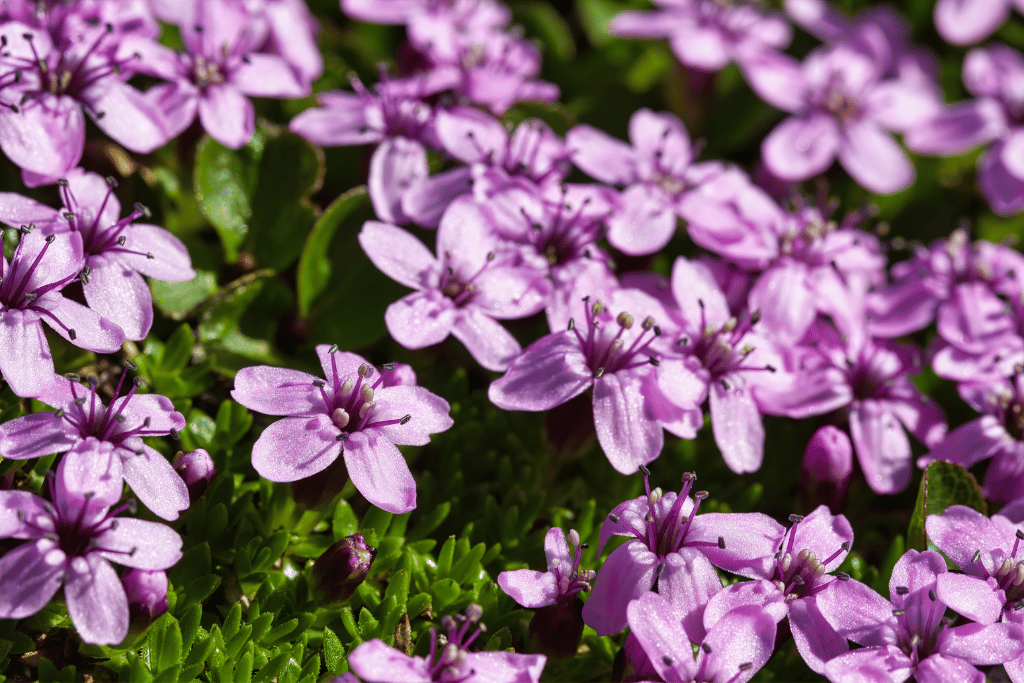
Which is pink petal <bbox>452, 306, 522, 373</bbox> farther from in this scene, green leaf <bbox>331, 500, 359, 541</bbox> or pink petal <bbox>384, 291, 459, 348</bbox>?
green leaf <bbox>331, 500, 359, 541</bbox>

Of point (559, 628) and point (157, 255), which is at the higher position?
point (157, 255)

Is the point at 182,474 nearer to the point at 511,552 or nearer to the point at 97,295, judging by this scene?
the point at 97,295

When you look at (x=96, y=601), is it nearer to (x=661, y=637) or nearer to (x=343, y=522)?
(x=343, y=522)

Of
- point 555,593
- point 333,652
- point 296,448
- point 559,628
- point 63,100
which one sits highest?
point 63,100

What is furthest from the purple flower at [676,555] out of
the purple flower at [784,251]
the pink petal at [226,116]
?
the pink petal at [226,116]

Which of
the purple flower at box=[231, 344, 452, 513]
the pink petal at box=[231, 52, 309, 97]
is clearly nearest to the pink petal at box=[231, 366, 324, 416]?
the purple flower at box=[231, 344, 452, 513]

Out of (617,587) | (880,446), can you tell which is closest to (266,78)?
(617,587)

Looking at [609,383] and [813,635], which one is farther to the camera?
[609,383]
